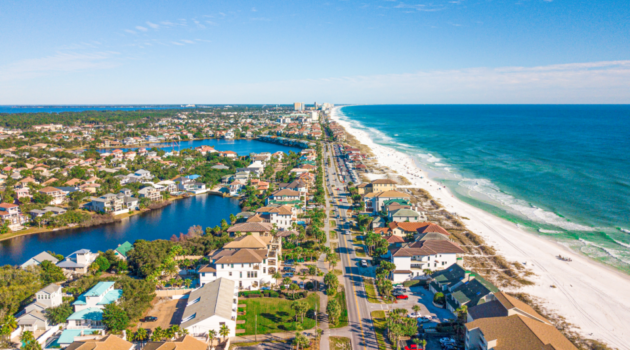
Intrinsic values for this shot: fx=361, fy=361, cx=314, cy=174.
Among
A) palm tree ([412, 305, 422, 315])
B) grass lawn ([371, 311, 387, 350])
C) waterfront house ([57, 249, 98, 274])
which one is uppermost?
waterfront house ([57, 249, 98, 274])

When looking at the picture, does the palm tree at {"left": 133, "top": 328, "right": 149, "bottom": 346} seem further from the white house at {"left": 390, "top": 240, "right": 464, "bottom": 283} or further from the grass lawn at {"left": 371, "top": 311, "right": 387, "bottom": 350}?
the white house at {"left": 390, "top": 240, "right": 464, "bottom": 283}

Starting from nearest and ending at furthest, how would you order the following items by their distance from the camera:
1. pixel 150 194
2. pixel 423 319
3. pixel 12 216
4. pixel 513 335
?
pixel 513 335
pixel 423 319
pixel 12 216
pixel 150 194

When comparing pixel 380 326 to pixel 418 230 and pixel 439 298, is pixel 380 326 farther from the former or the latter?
pixel 418 230

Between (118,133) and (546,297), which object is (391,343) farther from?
(118,133)

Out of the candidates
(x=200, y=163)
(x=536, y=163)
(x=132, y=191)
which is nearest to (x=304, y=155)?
(x=200, y=163)

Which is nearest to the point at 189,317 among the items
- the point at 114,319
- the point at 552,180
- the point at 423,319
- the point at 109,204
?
the point at 114,319

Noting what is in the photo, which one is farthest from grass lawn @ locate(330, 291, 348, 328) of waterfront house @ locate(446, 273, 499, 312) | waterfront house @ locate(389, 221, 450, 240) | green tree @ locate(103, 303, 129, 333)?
green tree @ locate(103, 303, 129, 333)
